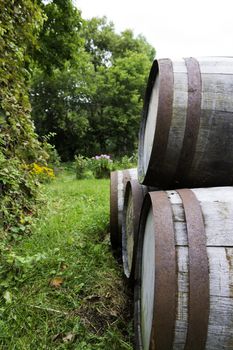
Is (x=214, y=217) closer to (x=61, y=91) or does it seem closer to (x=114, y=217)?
(x=114, y=217)

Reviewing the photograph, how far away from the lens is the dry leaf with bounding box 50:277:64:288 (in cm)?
231

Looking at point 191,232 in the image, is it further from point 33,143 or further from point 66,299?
point 33,143

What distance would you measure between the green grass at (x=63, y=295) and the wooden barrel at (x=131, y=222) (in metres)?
0.19

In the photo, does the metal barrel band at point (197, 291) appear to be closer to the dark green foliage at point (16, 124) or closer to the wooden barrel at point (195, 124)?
the wooden barrel at point (195, 124)

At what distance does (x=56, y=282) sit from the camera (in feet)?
7.66

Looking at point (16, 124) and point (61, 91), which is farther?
point (61, 91)

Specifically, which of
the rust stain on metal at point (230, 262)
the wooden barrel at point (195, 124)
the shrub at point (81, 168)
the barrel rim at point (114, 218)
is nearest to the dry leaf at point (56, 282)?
the barrel rim at point (114, 218)

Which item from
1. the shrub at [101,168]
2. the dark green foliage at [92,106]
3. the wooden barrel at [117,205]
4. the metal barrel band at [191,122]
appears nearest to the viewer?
the metal barrel band at [191,122]

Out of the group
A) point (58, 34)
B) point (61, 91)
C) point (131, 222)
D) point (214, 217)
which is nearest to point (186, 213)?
point (214, 217)

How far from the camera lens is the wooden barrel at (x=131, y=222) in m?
2.04

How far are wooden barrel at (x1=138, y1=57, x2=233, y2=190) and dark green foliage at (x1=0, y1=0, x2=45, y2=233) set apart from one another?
5.81 ft

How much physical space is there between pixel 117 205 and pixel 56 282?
2.63ft

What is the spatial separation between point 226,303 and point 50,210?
10.6 feet

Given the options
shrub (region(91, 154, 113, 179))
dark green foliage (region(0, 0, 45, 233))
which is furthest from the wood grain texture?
shrub (region(91, 154, 113, 179))
